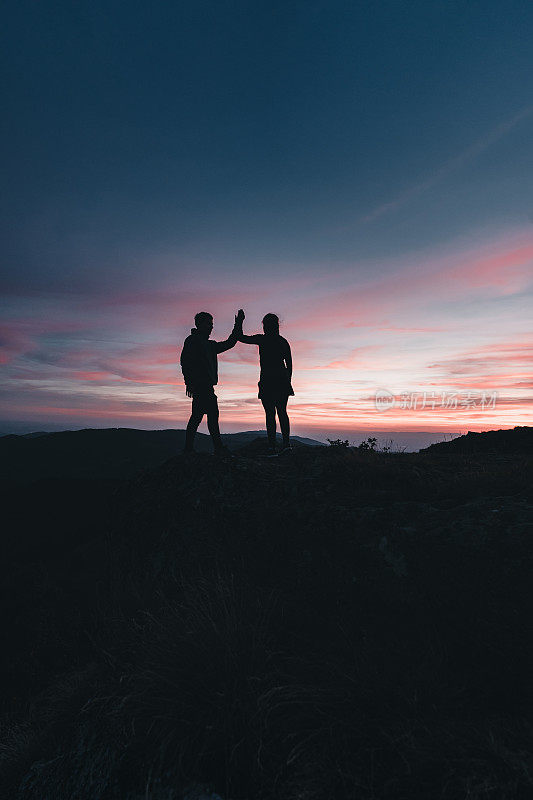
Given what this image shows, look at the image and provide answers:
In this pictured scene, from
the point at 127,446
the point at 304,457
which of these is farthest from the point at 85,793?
the point at 127,446

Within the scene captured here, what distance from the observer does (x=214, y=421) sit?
7816 millimetres

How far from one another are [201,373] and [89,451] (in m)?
41.1

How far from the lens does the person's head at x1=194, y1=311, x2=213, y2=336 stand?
7.71 meters

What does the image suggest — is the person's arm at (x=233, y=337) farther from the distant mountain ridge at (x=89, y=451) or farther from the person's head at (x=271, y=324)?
the distant mountain ridge at (x=89, y=451)

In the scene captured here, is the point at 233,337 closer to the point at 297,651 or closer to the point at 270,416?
the point at 270,416

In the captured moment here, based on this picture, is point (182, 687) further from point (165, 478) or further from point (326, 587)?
point (165, 478)

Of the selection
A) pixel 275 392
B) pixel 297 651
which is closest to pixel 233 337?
pixel 275 392

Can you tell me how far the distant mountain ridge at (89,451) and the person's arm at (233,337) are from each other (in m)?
23.9

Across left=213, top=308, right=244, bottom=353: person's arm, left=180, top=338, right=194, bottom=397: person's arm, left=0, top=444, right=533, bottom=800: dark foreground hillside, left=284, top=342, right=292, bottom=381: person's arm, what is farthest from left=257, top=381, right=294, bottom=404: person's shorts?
left=0, top=444, right=533, bottom=800: dark foreground hillside

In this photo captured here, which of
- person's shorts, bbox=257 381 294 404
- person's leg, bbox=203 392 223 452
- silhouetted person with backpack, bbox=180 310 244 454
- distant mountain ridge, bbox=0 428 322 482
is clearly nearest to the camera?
silhouetted person with backpack, bbox=180 310 244 454

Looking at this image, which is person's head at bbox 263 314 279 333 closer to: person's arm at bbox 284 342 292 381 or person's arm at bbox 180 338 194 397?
person's arm at bbox 284 342 292 381

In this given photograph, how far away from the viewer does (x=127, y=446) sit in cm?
4731

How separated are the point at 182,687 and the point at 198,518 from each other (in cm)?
275

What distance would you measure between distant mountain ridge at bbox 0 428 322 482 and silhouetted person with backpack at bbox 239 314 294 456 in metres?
23.3
